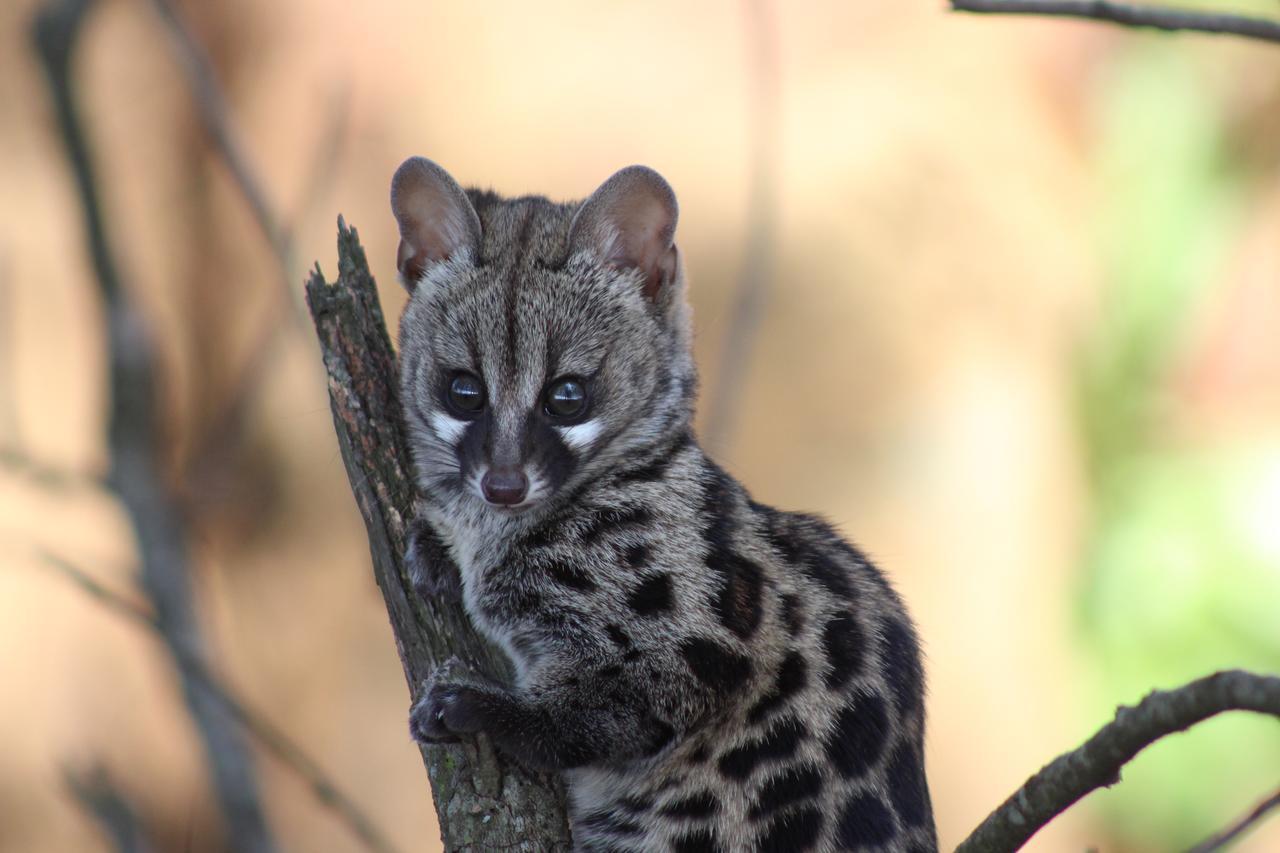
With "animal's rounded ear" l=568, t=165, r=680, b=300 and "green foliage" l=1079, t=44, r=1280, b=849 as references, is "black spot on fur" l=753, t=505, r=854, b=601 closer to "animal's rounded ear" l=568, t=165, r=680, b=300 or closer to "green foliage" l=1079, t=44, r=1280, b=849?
"animal's rounded ear" l=568, t=165, r=680, b=300

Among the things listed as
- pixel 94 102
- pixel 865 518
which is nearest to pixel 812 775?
pixel 865 518

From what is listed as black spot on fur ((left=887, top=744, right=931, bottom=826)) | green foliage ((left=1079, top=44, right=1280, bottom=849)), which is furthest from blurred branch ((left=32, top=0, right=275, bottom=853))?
green foliage ((left=1079, top=44, right=1280, bottom=849))

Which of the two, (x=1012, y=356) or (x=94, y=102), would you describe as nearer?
(x=94, y=102)

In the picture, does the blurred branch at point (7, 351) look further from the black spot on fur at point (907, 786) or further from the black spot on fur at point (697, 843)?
the black spot on fur at point (907, 786)

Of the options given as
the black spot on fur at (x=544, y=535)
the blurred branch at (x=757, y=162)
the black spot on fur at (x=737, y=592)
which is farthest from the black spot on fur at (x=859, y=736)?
the blurred branch at (x=757, y=162)

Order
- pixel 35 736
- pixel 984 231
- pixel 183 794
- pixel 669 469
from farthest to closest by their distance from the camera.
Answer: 1. pixel 984 231
2. pixel 183 794
3. pixel 35 736
4. pixel 669 469

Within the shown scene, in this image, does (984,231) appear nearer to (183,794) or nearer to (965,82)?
(965,82)
